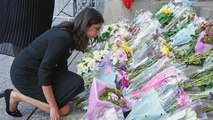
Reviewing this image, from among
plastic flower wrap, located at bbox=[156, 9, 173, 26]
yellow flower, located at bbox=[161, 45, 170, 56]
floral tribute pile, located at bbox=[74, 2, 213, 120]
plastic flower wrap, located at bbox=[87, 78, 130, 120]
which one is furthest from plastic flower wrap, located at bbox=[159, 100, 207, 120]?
plastic flower wrap, located at bbox=[156, 9, 173, 26]

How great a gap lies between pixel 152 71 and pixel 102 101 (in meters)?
0.84

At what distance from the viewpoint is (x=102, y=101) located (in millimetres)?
2744

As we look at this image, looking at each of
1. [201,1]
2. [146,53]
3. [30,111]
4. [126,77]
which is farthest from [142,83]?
[201,1]

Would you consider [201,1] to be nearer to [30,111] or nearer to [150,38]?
[150,38]

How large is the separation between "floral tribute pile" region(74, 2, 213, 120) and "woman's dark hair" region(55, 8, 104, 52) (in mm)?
358

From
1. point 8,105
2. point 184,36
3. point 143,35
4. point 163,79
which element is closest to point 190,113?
point 163,79

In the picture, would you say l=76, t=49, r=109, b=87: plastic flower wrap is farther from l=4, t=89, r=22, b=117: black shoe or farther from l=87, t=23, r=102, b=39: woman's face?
l=4, t=89, r=22, b=117: black shoe

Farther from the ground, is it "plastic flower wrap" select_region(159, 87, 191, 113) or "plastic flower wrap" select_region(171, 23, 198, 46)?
"plastic flower wrap" select_region(159, 87, 191, 113)

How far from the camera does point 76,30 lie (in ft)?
10.5

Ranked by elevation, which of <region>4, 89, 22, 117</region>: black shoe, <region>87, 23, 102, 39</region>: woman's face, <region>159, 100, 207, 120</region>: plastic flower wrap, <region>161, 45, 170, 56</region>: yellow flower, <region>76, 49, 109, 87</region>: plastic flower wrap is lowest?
<region>4, 89, 22, 117</region>: black shoe

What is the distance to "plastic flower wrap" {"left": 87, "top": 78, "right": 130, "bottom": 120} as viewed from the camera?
274cm

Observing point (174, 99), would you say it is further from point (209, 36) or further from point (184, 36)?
point (184, 36)

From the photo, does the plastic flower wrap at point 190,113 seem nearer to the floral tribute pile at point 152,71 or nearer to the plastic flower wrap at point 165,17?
the floral tribute pile at point 152,71

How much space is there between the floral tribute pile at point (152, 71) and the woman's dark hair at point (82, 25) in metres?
0.36
